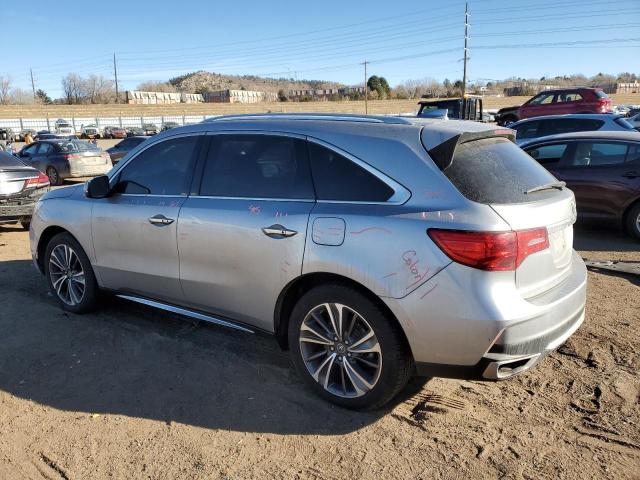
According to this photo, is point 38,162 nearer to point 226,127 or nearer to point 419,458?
point 226,127

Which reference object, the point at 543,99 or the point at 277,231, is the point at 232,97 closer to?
the point at 543,99

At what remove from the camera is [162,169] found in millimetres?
4266

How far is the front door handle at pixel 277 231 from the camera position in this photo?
3299 mm

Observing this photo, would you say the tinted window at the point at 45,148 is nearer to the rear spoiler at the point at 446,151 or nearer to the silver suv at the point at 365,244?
the silver suv at the point at 365,244

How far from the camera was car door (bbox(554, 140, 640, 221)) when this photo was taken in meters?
7.45

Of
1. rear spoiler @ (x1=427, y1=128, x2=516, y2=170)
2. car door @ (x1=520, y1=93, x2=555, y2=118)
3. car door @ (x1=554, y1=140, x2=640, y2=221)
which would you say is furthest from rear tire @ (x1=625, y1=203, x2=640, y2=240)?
car door @ (x1=520, y1=93, x2=555, y2=118)

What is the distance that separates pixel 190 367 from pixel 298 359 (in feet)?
3.02

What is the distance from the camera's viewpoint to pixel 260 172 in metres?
3.65

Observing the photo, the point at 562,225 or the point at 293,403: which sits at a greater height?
the point at 562,225

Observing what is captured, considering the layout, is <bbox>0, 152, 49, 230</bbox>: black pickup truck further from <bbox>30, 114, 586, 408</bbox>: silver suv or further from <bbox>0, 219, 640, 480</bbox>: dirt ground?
<bbox>30, 114, 586, 408</bbox>: silver suv

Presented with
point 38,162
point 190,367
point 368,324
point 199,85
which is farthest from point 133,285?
point 199,85

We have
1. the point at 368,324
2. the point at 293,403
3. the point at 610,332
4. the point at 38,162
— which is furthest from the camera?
the point at 38,162

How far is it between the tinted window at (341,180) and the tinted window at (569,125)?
32.6 ft

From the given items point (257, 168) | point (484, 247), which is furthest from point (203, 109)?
point (484, 247)
